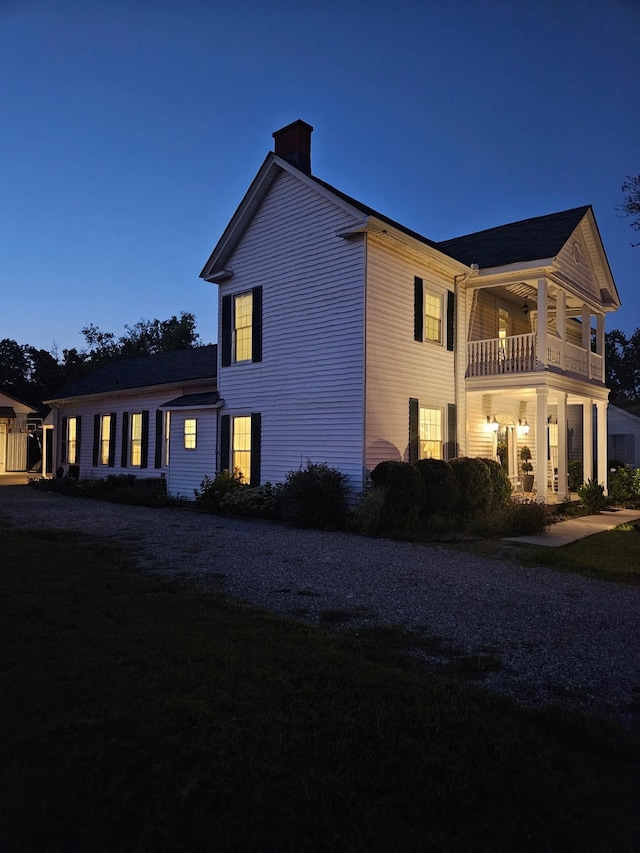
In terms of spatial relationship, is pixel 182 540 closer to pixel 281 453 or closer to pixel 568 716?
pixel 281 453

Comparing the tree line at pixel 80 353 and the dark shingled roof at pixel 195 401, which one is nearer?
the dark shingled roof at pixel 195 401

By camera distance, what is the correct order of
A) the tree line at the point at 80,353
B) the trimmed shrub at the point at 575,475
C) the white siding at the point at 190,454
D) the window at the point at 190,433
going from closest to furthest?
the white siding at the point at 190,454
the window at the point at 190,433
the trimmed shrub at the point at 575,475
the tree line at the point at 80,353

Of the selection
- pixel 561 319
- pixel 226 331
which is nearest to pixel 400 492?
pixel 561 319

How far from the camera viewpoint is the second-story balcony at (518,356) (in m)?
14.7

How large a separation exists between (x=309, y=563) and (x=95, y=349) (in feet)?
161

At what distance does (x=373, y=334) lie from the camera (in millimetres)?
13078

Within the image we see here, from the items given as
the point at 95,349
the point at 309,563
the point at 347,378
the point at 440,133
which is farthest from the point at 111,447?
the point at 95,349

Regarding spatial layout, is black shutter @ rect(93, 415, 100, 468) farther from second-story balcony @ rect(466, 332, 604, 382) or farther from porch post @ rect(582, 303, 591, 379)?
porch post @ rect(582, 303, 591, 379)

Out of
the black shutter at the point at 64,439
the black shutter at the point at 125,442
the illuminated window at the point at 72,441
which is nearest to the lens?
the black shutter at the point at 125,442

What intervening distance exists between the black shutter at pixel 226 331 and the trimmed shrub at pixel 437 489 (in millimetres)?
6893

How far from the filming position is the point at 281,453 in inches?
580

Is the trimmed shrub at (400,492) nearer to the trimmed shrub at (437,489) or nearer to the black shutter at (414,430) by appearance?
the trimmed shrub at (437,489)

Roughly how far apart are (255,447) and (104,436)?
10.6 metres

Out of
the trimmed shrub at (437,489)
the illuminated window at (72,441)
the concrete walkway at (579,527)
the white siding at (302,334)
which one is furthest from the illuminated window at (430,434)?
the illuminated window at (72,441)
